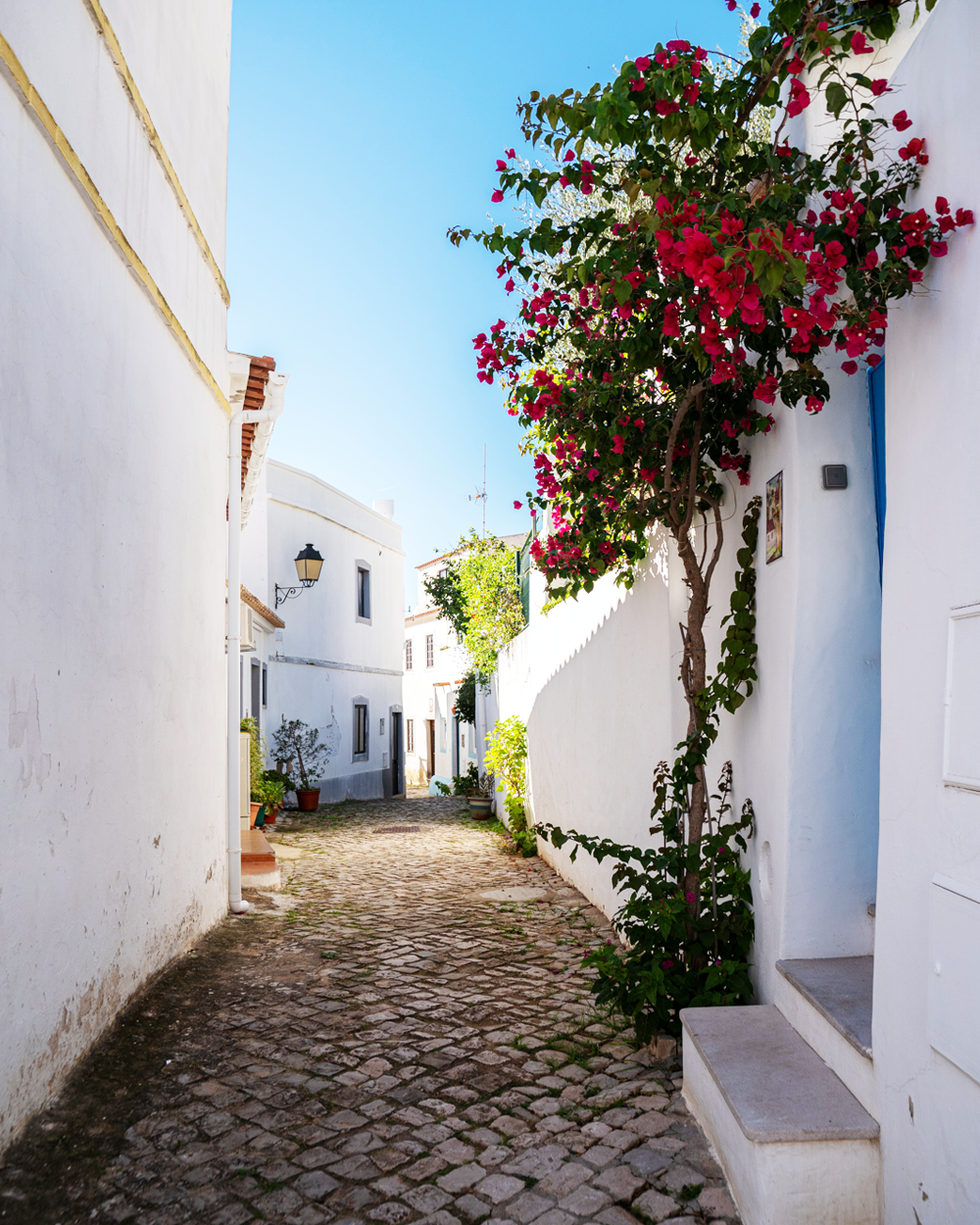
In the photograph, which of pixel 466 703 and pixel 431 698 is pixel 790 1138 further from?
pixel 431 698

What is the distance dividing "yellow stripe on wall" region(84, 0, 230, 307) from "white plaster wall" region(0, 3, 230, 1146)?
6.3 inches

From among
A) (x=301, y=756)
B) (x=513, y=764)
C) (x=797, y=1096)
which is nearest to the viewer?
(x=797, y=1096)

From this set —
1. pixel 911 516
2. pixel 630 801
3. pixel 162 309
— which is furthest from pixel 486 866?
pixel 911 516

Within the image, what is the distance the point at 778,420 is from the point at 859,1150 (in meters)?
2.38

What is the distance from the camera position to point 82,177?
3.69 meters

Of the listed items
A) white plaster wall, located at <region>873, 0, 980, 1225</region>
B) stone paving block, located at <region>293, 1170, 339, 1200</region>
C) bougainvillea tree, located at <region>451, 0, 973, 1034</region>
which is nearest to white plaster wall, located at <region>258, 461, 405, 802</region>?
bougainvillea tree, located at <region>451, 0, 973, 1034</region>

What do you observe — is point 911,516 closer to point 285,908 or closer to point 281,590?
point 285,908

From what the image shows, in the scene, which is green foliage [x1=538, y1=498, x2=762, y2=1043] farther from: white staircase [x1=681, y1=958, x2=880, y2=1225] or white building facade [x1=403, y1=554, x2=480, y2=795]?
white building facade [x1=403, y1=554, x2=480, y2=795]

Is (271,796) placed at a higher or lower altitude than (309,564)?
lower

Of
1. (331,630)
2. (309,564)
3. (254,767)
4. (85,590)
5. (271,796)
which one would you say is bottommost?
(271,796)

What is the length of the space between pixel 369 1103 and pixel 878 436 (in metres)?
2.99

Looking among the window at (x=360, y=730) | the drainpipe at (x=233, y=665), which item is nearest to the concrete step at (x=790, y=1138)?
the drainpipe at (x=233, y=665)

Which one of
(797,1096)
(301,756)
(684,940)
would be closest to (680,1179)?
(797,1096)

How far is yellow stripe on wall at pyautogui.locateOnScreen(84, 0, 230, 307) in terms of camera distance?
397 cm
